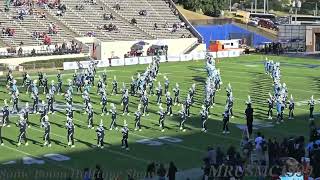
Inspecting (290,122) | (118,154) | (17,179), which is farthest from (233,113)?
(17,179)

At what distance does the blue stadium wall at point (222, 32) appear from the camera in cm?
5397

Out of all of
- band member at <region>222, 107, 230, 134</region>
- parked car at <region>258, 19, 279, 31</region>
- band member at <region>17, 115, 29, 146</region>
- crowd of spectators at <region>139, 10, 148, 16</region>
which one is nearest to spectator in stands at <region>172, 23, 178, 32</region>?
crowd of spectators at <region>139, 10, 148, 16</region>

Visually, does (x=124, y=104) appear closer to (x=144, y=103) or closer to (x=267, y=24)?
(x=144, y=103)

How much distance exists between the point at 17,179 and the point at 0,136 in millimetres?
3793

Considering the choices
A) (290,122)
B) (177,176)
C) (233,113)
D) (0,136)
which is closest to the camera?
(177,176)

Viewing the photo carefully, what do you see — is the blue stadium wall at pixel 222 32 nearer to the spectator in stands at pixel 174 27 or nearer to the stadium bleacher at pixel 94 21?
the stadium bleacher at pixel 94 21

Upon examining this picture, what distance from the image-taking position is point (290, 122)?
70.8 feet

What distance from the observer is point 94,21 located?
158 feet

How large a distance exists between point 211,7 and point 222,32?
8.11 meters

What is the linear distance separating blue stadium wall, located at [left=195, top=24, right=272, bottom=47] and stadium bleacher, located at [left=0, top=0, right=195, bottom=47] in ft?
7.78

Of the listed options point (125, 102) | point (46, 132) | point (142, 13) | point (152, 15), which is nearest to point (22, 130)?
point (46, 132)

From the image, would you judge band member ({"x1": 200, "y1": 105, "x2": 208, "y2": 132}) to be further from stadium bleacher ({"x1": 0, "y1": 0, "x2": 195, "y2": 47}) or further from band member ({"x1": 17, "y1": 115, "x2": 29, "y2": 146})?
stadium bleacher ({"x1": 0, "y1": 0, "x2": 195, "y2": 47})

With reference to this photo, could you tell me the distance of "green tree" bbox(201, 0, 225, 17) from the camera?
206 feet

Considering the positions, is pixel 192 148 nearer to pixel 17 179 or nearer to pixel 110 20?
pixel 17 179
